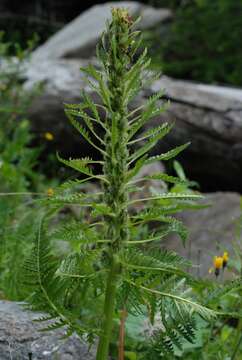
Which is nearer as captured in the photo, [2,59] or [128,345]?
[128,345]

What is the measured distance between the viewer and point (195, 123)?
599cm

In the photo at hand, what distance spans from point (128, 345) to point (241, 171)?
145 inches

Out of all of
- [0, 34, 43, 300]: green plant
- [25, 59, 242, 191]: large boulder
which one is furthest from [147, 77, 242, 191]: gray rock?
[0, 34, 43, 300]: green plant

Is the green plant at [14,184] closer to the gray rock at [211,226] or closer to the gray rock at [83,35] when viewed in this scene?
the gray rock at [211,226]

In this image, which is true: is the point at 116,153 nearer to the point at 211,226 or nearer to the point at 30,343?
the point at 30,343

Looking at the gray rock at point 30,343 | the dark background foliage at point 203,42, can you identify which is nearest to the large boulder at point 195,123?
the dark background foliage at point 203,42

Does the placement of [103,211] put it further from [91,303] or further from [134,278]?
[91,303]

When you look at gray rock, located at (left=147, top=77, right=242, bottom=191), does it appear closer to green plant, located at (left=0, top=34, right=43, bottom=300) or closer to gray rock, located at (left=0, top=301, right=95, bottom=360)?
green plant, located at (left=0, top=34, right=43, bottom=300)

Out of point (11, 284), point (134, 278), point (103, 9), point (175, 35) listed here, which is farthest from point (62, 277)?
point (103, 9)

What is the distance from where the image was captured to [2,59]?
5.98 m

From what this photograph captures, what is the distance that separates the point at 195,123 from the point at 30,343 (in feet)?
14.3

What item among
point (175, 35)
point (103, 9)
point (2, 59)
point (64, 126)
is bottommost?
point (64, 126)

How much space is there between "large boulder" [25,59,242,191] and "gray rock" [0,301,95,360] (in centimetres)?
391

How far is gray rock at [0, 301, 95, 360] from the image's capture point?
5.92ft
